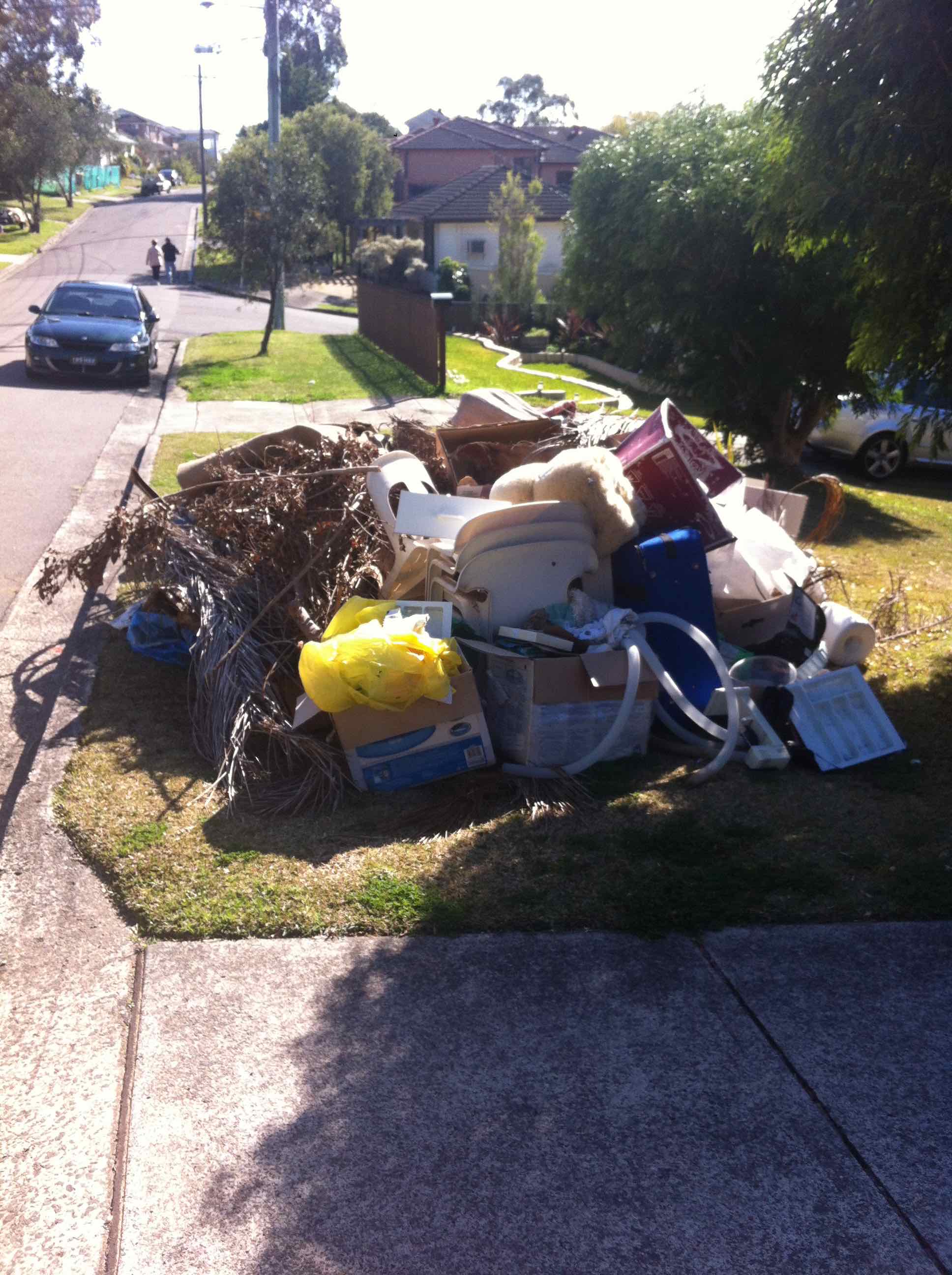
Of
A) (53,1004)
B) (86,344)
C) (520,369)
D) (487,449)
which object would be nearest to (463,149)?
(520,369)

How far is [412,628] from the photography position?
4781 millimetres

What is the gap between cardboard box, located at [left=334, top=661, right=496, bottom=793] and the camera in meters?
4.69

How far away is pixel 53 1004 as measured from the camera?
132 inches

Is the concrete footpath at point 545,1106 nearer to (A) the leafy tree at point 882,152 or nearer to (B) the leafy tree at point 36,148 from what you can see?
(A) the leafy tree at point 882,152

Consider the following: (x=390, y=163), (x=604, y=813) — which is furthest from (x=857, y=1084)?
(x=390, y=163)

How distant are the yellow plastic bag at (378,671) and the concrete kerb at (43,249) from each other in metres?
42.1

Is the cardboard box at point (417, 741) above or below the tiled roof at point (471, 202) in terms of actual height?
below

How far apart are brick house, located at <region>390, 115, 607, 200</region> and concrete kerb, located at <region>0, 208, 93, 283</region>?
62.6ft

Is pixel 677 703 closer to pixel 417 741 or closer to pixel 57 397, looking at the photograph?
pixel 417 741

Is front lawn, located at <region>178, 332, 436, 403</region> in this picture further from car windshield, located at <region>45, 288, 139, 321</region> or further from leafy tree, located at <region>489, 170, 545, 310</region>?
leafy tree, located at <region>489, 170, 545, 310</region>

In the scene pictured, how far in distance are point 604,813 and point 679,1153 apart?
1.88 meters

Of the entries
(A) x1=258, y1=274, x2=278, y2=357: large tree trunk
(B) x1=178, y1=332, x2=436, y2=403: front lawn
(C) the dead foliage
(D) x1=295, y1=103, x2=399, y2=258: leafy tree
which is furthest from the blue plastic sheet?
(D) x1=295, y1=103, x2=399, y2=258: leafy tree

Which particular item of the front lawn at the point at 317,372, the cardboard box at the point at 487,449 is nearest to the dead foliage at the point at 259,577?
the cardboard box at the point at 487,449

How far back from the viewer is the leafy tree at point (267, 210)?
72.2 ft
